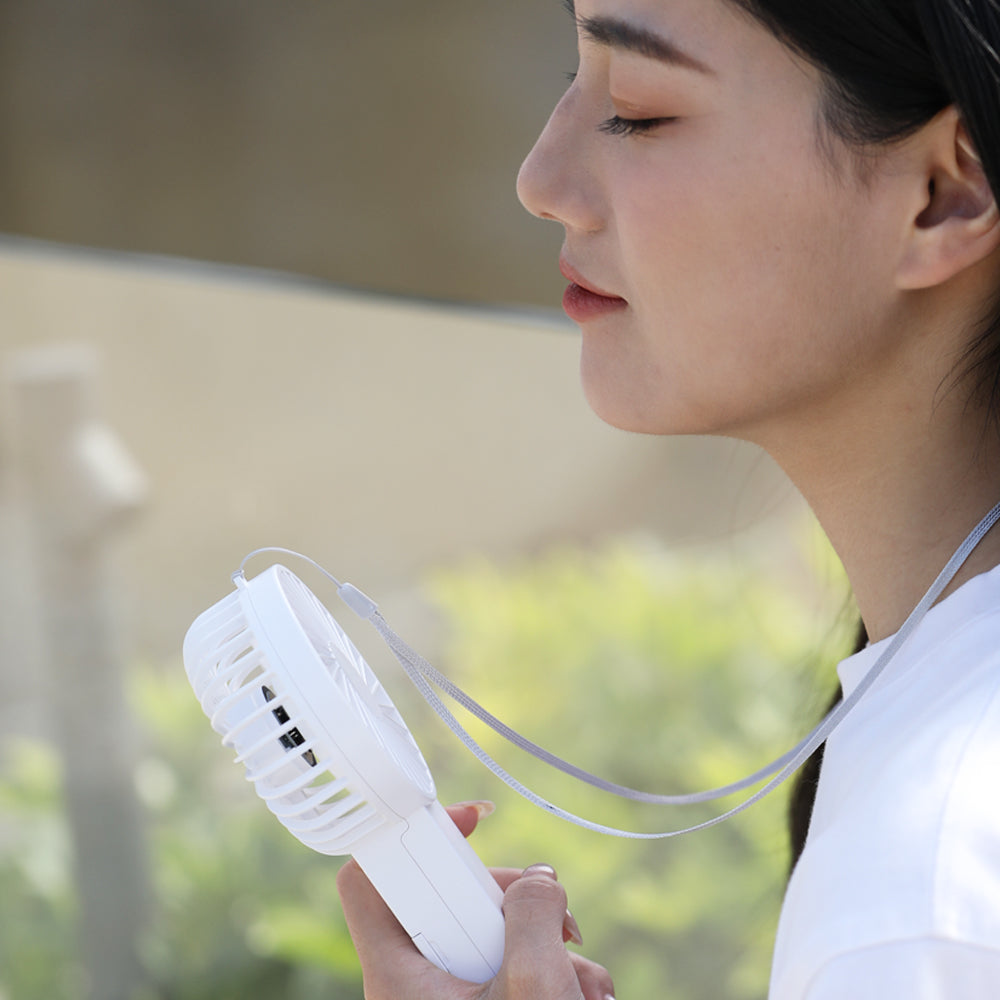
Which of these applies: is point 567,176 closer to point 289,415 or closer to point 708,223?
point 708,223

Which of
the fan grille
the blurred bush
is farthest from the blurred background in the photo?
the fan grille

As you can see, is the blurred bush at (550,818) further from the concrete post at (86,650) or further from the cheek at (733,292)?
the cheek at (733,292)

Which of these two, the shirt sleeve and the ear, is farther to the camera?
the ear

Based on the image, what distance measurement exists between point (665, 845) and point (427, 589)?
1047 mm

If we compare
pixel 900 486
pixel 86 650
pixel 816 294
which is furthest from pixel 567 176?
pixel 86 650

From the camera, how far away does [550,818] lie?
2732mm

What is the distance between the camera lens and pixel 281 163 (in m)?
2.46

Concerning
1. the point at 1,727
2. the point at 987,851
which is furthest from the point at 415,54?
the point at 987,851

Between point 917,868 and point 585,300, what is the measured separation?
1.45 feet

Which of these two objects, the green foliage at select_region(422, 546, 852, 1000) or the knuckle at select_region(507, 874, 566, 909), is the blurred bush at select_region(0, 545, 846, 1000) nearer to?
the green foliage at select_region(422, 546, 852, 1000)

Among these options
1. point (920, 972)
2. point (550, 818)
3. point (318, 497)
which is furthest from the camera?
point (318, 497)

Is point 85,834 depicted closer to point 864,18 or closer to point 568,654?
point 568,654

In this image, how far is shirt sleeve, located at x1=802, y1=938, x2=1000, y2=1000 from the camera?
53cm

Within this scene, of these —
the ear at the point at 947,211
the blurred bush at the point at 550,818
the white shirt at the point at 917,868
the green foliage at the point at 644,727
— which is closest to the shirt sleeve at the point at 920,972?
the white shirt at the point at 917,868
